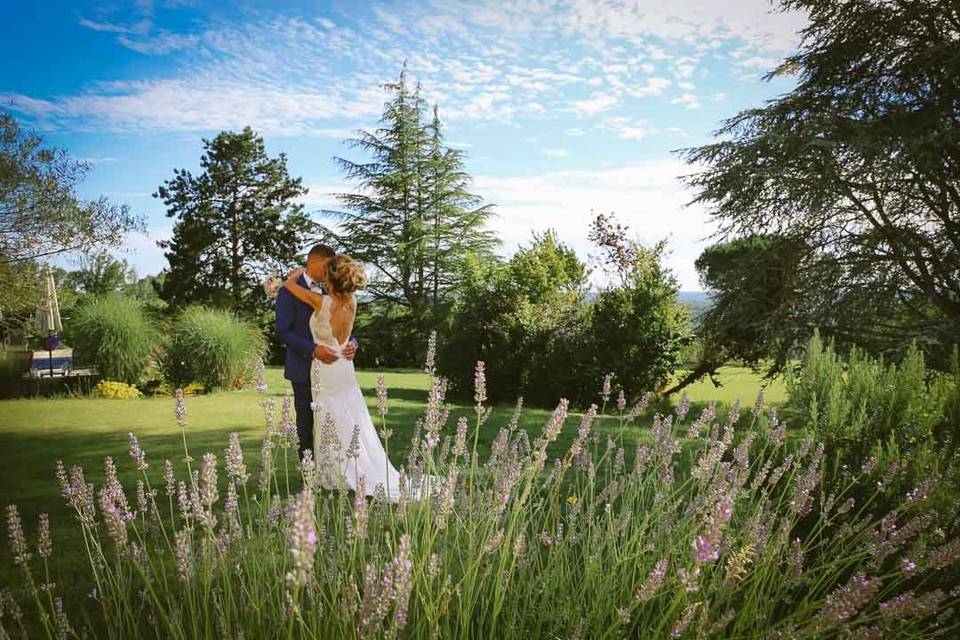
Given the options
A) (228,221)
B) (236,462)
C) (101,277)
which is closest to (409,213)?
(228,221)

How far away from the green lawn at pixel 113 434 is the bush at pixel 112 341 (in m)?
→ 1.26

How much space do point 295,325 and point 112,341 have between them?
28.8 feet

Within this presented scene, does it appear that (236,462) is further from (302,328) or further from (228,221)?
(228,221)

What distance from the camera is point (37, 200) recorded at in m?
9.77

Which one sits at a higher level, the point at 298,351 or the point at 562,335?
the point at 562,335

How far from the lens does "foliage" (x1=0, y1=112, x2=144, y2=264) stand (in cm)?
950

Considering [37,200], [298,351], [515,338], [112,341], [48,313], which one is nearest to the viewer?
[298,351]

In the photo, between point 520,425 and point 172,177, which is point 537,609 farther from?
point 172,177

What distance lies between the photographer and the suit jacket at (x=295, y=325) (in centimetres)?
530

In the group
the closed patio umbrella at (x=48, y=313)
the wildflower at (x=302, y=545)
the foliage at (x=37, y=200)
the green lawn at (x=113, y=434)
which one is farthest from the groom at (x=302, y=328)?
the closed patio umbrella at (x=48, y=313)

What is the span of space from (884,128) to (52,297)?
16267 millimetres

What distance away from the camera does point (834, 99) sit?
11195mm

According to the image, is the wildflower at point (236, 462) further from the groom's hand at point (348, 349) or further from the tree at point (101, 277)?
the tree at point (101, 277)

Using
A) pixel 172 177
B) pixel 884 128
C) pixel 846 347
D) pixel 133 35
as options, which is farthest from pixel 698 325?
pixel 172 177
